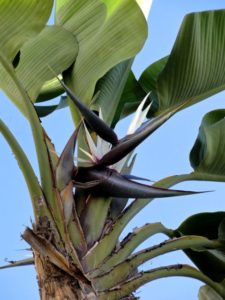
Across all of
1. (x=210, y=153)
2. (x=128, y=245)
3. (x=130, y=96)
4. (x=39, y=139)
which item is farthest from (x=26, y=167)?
(x=130, y=96)

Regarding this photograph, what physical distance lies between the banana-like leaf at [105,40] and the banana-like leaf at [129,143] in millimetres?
364

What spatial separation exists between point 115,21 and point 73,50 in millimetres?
162

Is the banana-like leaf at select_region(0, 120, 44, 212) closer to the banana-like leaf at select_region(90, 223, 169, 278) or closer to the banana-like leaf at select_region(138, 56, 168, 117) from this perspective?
the banana-like leaf at select_region(90, 223, 169, 278)

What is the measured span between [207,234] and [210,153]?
39cm

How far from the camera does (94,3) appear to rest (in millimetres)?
1643

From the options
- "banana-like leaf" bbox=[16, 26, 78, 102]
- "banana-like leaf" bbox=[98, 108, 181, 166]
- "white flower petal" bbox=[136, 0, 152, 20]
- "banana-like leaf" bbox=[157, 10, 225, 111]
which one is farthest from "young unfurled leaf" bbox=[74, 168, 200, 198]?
"white flower petal" bbox=[136, 0, 152, 20]

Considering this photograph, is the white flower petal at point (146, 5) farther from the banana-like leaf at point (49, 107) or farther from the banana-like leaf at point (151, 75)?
the banana-like leaf at point (49, 107)

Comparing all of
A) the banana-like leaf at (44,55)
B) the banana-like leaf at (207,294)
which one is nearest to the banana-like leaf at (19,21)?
the banana-like leaf at (44,55)

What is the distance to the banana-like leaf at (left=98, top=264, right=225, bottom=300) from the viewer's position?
1252mm

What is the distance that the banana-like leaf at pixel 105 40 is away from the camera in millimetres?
1567

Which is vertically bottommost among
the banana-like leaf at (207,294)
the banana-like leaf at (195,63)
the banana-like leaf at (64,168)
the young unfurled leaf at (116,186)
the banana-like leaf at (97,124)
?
the banana-like leaf at (207,294)

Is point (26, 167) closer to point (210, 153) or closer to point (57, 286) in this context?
point (57, 286)

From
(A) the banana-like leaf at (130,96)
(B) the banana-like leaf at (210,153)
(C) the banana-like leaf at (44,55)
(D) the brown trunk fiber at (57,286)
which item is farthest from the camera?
(A) the banana-like leaf at (130,96)

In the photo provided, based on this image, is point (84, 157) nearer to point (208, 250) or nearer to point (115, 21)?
point (115, 21)
